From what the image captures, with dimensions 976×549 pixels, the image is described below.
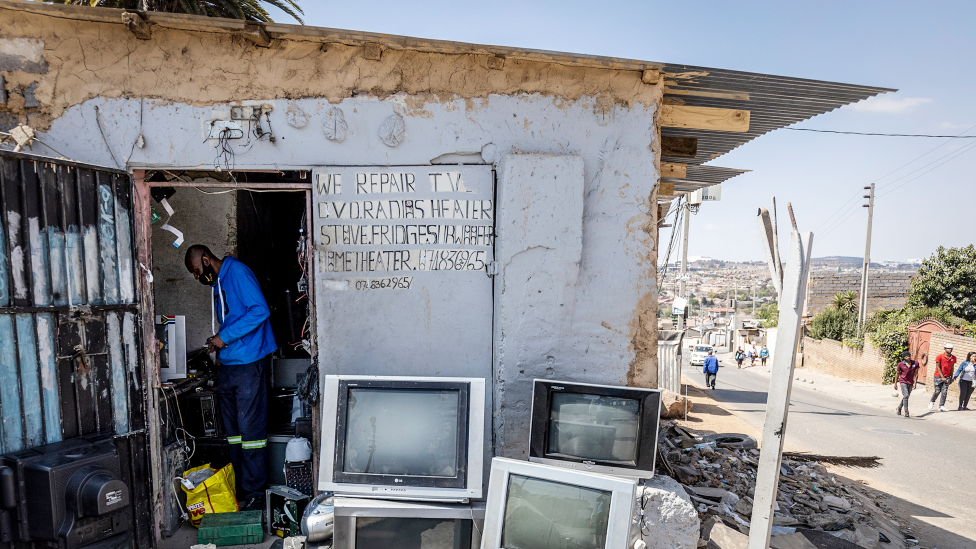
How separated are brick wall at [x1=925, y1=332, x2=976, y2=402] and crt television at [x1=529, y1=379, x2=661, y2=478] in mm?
13350

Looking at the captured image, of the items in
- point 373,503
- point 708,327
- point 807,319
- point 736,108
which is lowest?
point 708,327

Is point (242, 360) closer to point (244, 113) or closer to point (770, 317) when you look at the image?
point (244, 113)

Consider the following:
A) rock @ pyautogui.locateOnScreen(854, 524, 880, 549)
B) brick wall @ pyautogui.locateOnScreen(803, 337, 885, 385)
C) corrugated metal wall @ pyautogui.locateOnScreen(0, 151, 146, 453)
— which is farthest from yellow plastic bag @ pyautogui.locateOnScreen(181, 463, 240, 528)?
brick wall @ pyautogui.locateOnScreen(803, 337, 885, 385)

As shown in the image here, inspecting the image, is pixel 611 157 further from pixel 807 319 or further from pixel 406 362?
pixel 807 319

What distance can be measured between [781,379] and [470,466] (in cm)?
155

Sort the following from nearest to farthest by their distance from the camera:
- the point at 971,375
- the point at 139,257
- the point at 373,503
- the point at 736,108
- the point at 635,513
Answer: the point at 373,503 → the point at 635,513 → the point at 139,257 → the point at 736,108 → the point at 971,375

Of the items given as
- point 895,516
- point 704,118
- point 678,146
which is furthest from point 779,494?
point 704,118

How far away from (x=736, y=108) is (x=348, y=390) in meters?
3.53

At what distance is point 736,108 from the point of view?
161 inches

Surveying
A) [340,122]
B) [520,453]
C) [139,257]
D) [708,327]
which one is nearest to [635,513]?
[520,453]

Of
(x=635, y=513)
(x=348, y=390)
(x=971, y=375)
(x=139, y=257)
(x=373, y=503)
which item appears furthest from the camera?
(x=971, y=375)

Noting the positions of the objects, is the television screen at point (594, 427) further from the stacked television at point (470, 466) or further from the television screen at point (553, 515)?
the television screen at point (553, 515)

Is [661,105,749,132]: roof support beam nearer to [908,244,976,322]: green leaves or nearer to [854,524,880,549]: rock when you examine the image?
[854,524,880,549]: rock

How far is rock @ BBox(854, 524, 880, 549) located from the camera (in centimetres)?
→ 424
